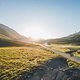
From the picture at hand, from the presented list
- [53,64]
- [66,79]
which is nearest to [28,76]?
[66,79]

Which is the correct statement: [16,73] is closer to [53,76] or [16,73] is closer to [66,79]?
[53,76]

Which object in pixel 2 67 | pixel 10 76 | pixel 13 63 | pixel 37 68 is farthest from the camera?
pixel 13 63

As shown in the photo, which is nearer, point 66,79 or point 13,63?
point 66,79

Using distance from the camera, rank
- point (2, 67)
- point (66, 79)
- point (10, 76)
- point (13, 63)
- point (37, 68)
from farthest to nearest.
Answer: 1. point (13, 63)
2. point (2, 67)
3. point (37, 68)
4. point (10, 76)
5. point (66, 79)

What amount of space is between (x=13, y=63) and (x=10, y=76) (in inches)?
514

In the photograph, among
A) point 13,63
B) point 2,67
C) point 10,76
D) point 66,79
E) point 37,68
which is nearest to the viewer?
point 66,79

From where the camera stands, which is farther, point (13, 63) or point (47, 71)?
point (13, 63)

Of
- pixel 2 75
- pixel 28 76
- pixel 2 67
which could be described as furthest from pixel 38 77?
pixel 2 67

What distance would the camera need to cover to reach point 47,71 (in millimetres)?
51844

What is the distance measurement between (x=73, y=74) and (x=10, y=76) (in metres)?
15.4

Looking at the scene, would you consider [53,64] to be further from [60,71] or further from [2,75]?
[2,75]

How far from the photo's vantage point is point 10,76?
50594 millimetres

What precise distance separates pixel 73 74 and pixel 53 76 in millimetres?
4795

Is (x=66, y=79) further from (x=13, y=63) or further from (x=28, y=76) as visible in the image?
(x=13, y=63)
